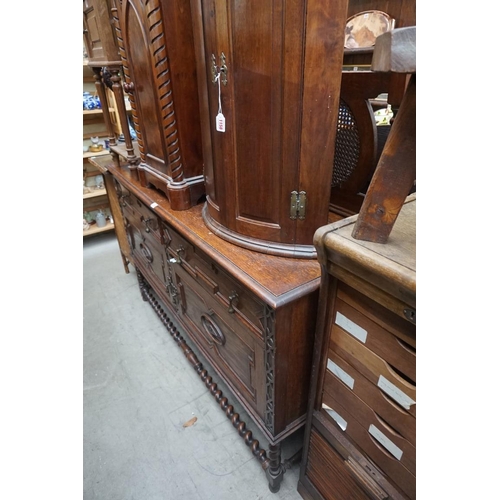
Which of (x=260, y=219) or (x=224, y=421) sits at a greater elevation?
(x=260, y=219)

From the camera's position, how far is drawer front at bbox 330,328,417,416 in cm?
Result: 63

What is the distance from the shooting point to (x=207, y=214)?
117 cm

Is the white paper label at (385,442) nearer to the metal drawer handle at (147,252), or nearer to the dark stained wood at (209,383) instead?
the dark stained wood at (209,383)

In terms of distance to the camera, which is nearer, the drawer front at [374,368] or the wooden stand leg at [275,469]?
the drawer front at [374,368]

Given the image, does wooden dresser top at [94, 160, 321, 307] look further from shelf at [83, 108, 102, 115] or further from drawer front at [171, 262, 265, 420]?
shelf at [83, 108, 102, 115]

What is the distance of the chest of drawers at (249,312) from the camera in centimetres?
86

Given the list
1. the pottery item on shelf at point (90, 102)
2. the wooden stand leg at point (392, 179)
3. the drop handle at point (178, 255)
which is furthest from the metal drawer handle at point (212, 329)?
the pottery item on shelf at point (90, 102)

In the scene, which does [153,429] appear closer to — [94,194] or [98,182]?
[94,194]

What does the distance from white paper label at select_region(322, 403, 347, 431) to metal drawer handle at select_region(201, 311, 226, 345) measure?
44 cm

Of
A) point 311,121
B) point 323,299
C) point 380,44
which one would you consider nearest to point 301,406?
point 323,299

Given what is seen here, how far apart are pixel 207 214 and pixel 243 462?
3.22ft

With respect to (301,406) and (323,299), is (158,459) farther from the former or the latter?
(323,299)

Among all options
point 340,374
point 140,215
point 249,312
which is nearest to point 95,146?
point 140,215

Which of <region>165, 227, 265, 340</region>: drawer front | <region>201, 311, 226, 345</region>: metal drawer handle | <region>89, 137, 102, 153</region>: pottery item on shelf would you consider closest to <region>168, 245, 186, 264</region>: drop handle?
<region>165, 227, 265, 340</region>: drawer front
